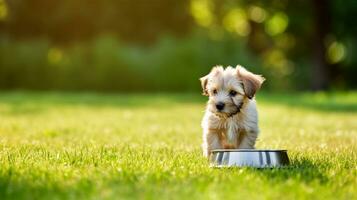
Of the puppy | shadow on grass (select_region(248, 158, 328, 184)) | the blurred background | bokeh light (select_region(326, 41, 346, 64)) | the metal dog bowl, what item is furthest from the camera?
bokeh light (select_region(326, 41, 346, 64))

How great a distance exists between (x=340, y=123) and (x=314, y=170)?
923cm

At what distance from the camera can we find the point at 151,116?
1981 cm

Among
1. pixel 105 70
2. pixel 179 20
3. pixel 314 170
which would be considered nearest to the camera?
pixel 314 170

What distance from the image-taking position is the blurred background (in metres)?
36.0

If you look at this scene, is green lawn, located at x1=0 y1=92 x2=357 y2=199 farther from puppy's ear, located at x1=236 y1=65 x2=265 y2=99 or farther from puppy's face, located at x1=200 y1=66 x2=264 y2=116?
puppy's ear, located at x1=236 y1=65 x2=265 y2=99

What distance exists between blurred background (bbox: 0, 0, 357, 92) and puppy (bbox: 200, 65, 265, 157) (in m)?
25.0

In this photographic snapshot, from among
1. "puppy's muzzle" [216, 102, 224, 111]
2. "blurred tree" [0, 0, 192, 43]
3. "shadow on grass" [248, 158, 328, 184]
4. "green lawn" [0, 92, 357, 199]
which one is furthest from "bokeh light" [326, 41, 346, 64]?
"shadow on grass" [248, 158, 328, 184]

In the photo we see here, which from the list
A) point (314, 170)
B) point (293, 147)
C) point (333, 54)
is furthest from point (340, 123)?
point (333, 54)

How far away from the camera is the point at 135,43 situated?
40.4 m

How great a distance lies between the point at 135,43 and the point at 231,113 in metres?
31.6

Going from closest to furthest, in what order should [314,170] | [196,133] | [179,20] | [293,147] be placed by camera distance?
[314,170] < [293,147] < [196,133] < [179,20]

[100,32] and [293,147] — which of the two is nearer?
[293,147]

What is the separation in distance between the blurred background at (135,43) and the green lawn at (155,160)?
16.3 meters

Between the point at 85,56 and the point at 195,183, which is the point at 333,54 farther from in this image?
the point at 195,183
